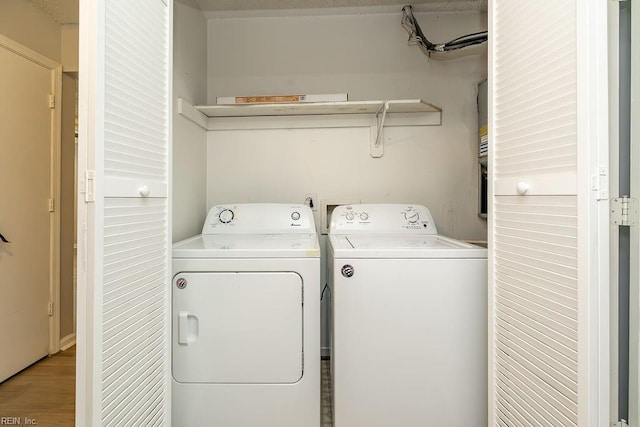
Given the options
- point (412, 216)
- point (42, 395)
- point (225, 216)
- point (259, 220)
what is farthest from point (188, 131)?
point (42, 395)

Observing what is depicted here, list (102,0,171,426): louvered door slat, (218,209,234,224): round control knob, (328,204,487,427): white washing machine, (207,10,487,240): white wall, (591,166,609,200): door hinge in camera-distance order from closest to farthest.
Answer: (591,166,609,200): door hinge, (102,0,171,426): louvered door slat, (328,204,487,427): white washing machine, (218,209,234,224): round control knob, (207,10,487,240): white wall

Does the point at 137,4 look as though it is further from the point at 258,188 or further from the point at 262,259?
the point at 258,188

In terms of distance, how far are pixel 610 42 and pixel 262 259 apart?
138cm

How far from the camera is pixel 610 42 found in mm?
927

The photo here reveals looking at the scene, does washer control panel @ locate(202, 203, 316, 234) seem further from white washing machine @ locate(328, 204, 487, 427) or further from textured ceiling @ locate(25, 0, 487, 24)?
textured ceiling @ locate(25, 0, 487, 24)

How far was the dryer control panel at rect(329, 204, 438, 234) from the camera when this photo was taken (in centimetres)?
211

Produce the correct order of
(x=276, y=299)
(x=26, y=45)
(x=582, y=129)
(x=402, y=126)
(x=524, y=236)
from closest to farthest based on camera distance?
1. (x=582, y=129)
2. (x=524, y=236)
3. (x=276, y=299)
4. (x=26, y=45)
5. (x=402, y=126)

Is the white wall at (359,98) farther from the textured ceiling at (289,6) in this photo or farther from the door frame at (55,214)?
the door frame at (55,214)

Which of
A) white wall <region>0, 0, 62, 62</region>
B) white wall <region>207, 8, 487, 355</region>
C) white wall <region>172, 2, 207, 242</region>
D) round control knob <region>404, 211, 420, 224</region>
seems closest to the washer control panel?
white wall <region>172, 2, 207, 242</region>

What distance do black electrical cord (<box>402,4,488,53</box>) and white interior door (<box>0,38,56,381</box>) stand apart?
101 inches

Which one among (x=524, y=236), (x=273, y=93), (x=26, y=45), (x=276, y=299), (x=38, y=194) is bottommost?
(x=276, y=299)

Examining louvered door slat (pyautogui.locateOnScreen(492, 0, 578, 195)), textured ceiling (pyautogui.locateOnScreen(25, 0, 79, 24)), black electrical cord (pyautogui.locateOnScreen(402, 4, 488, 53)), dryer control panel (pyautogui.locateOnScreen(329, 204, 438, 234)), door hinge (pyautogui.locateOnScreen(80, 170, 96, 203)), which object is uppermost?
textured ceiling (pyautogui.locateOnScreen(25, 0, 79, 24))

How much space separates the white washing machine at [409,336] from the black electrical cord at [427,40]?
1.53 metres

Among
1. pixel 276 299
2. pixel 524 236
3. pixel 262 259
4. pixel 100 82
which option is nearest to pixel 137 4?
pixel 100 82
